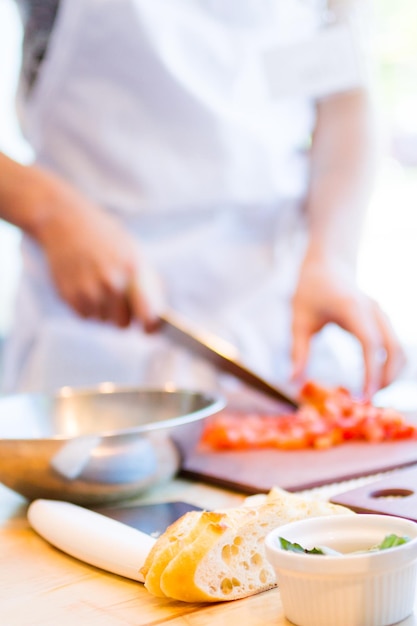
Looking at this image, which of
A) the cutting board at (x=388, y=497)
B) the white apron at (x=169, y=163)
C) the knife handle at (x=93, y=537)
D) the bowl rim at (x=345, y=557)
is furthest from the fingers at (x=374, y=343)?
the bowl rim at (x=345, y=557)

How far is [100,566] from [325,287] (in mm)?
878

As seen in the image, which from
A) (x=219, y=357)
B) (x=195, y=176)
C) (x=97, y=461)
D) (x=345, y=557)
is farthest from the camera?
(x=195, y=176)

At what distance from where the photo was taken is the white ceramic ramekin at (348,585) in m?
0.60

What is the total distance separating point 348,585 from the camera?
1.99 feet

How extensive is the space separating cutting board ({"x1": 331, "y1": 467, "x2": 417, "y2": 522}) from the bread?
162mm

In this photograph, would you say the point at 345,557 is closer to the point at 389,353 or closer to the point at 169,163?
the point at 389,353

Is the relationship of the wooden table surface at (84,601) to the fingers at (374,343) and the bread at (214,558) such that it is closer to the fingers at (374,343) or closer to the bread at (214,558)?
the bread at (214,558)

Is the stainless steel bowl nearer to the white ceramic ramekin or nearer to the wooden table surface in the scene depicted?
the wooden table surface

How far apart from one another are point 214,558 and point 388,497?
1.12 ft

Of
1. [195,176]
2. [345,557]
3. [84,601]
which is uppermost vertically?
[195,176]

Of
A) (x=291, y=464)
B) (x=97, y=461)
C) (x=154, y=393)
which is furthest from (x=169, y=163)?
(x=97, y=461)

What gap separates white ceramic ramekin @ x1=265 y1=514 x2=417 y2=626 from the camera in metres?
0.60

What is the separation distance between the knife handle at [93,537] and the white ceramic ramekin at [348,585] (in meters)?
0.16

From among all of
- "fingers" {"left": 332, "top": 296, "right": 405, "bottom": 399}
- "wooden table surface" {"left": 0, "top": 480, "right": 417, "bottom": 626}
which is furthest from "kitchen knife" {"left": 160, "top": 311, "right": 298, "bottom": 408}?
"wooden table surface" {"left": 0, "top": 480, "right": 417, "bottom": 626}
